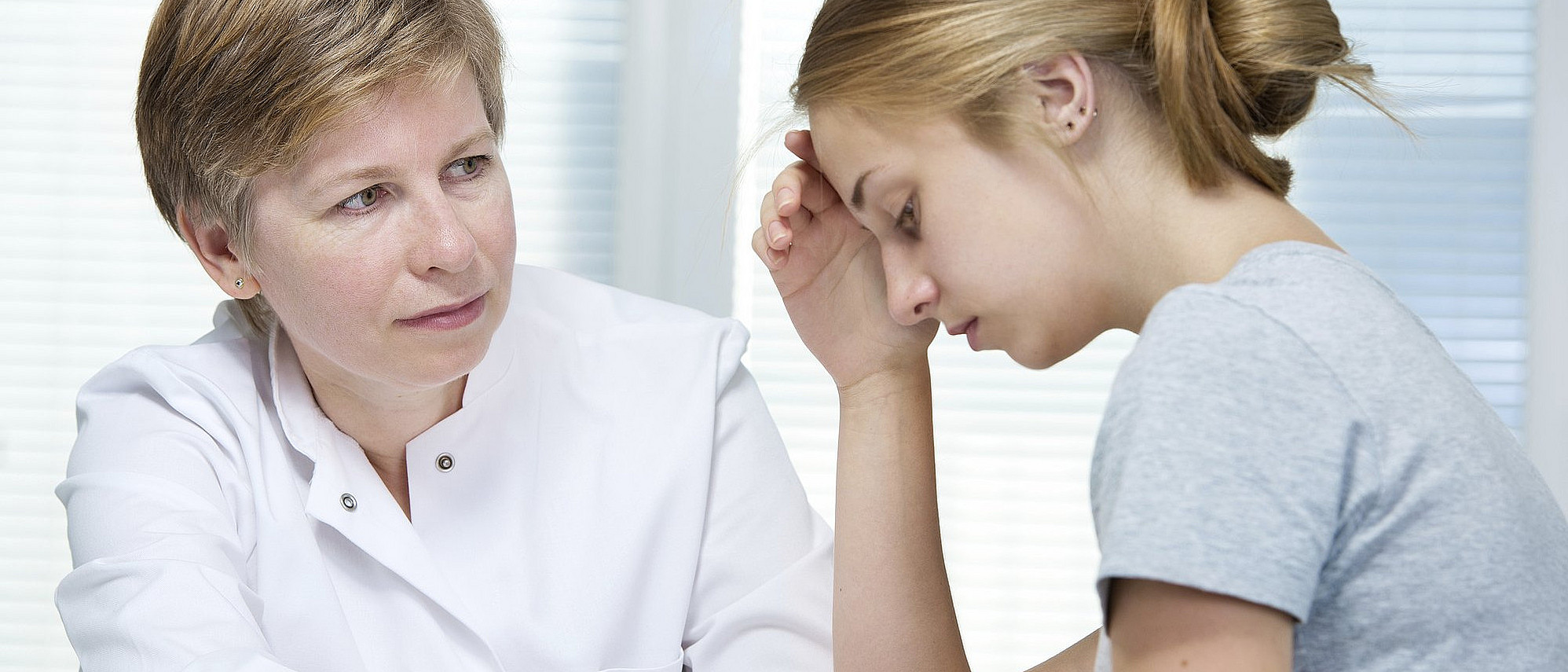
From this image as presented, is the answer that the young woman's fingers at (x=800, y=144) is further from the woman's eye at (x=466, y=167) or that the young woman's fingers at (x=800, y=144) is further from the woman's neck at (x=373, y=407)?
the woman's neck at (x=373, y=407)

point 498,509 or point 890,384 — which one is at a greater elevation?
point 890,384

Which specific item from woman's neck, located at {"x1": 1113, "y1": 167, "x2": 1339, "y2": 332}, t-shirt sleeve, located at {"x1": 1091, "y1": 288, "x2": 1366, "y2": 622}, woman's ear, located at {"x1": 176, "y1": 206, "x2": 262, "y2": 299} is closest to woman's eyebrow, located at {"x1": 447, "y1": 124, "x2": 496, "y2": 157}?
woman's ear, located at {"x1": 176, "y1": 206, "x2": 262, "y2": 299}

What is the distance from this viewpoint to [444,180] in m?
1.27

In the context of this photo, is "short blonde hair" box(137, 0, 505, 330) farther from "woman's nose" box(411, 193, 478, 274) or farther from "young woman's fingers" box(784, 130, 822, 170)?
"young woman's fingers" box(784, 130, 822, 170)

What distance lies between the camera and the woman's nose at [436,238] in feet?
3.97

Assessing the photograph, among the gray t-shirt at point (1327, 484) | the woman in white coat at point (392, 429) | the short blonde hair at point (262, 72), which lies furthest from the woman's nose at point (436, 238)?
the gray t-shirt at point (1327, 484)

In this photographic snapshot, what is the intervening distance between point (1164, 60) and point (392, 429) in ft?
2.90

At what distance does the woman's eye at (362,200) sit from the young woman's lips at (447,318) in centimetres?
12

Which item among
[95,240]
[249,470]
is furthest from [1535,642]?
[95,240]

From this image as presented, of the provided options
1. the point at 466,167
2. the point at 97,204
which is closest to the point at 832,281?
the point at 466,167

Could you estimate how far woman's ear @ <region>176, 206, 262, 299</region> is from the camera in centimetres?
131

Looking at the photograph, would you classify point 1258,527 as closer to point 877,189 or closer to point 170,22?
point 877,189

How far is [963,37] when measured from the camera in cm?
97

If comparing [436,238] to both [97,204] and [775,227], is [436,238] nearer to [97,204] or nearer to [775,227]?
[775,227]
